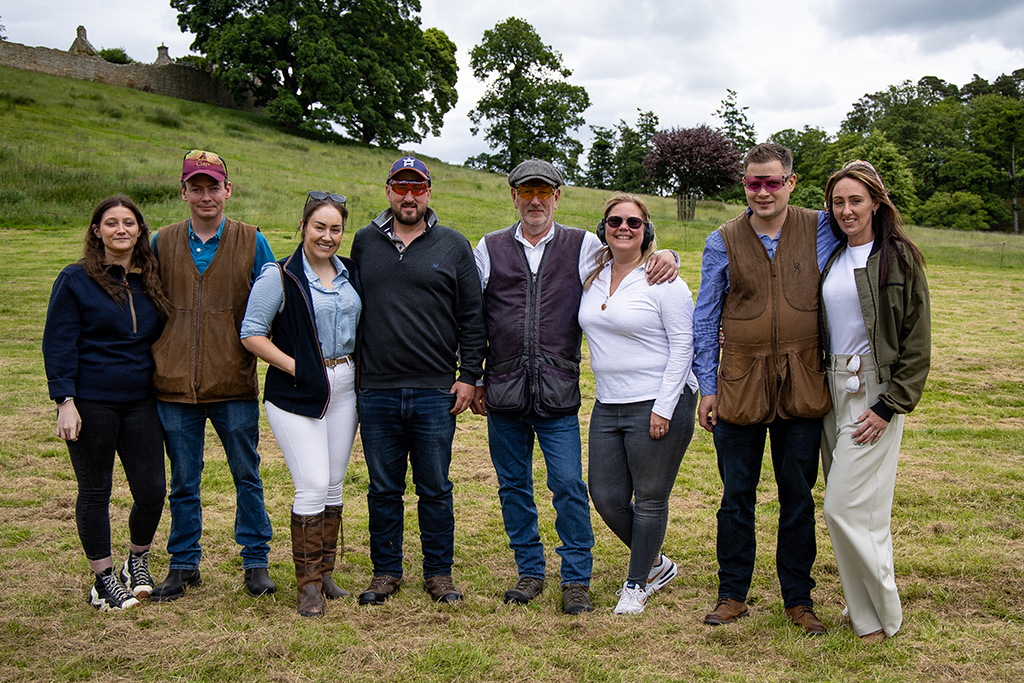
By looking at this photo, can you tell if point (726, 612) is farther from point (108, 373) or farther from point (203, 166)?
point (203, 166)

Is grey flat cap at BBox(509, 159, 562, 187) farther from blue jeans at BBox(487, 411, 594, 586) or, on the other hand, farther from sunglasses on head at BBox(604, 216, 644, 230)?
blue jeans at BBox(487, 411, 594, 586)

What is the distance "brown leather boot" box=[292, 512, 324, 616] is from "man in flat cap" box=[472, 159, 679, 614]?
1.00m

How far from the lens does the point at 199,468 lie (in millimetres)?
4125

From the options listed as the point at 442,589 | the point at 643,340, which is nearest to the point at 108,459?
the point at 442,589

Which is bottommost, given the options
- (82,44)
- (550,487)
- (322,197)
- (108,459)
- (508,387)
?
(550,487)

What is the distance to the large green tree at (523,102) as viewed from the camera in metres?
48.2

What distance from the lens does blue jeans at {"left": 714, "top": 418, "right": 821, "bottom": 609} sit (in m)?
3.66

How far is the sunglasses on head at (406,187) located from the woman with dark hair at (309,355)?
294 mm

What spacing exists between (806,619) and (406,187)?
9.63 ft

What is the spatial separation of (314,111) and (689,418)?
122 feet

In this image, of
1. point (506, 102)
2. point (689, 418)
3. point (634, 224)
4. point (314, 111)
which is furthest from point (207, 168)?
point (506, 102)

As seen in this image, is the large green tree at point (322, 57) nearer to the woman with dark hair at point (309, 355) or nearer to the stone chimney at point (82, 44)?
the stone chimney at point (82, 44)

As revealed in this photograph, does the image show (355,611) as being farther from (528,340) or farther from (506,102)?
(506,102)

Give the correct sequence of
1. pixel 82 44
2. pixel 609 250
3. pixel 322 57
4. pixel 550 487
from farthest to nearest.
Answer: pixel 82 44, pixel 322 57, pixel 550 487, pixel 609 250
